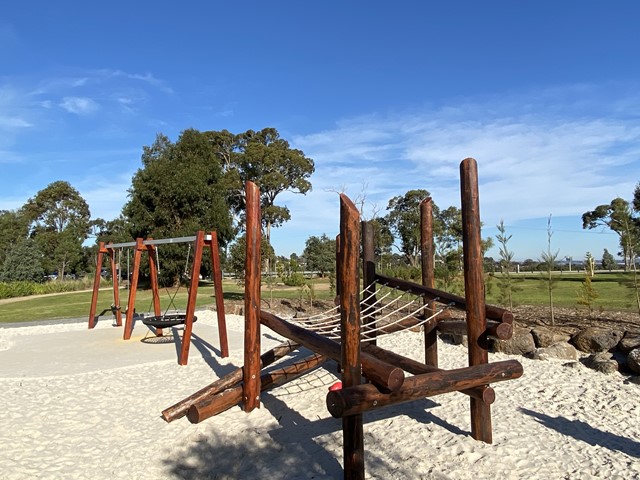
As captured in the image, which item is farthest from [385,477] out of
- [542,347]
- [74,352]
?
[74,352]

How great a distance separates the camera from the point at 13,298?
21672mm

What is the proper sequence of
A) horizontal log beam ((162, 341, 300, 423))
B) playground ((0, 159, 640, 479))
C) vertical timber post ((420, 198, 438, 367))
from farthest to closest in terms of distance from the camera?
vertical timber post ((420, 198, 438, 367)) < horizontal log beam ((162, 341, 300, 423)) < playground ((0, 159, 640, 479))

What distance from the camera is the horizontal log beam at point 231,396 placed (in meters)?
4.09

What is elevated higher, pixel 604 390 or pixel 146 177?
pixel 146 177

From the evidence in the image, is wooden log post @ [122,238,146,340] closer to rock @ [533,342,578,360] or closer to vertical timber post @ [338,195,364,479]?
vertical timber post @ [338,195,364,479]

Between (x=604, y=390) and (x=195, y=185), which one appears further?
(x=195, y=185)

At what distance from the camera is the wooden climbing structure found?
2.84 m

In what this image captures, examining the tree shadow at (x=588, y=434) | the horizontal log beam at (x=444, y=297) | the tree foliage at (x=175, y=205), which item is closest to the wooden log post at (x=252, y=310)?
the horizontal log beam at (x=444, y=297)

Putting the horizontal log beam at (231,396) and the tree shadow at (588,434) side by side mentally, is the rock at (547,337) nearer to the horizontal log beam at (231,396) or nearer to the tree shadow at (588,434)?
the tree shadow at (588,434)

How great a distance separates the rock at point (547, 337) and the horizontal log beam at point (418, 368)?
11.0 feet

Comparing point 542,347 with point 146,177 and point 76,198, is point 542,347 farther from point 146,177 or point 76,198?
point 76,198

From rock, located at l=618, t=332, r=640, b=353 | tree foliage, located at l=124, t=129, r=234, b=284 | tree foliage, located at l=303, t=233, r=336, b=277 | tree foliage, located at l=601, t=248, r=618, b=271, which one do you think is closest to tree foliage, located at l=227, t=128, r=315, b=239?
tree foliage, located at l=303, t=233, r=336, b=277

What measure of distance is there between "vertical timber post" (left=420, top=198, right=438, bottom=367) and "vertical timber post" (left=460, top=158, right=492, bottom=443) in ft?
3.22

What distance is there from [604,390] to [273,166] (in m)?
33.7
